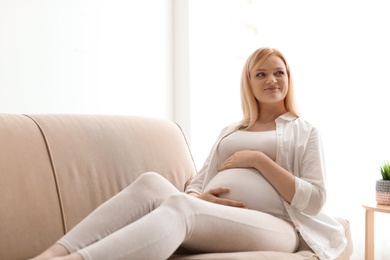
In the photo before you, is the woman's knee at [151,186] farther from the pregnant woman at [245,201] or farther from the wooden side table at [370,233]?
the wooden side table at [370,233]

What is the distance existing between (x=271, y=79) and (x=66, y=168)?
78 cm

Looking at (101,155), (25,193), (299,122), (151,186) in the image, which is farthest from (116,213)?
(299,122)

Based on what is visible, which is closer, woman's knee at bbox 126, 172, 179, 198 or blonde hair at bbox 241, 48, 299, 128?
woman's knee at bbox 126, 172, 179, 198

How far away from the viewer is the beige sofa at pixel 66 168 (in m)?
1.59

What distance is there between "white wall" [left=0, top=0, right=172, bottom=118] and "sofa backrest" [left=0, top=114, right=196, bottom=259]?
2.17 feet

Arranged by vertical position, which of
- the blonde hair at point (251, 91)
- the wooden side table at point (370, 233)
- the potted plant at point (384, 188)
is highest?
the blonde hair at point (251, 91)

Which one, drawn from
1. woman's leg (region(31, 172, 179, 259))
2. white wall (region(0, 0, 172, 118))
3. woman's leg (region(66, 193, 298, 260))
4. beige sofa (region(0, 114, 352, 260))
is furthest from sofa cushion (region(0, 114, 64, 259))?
white wall (region(0, 0, 172, 118))

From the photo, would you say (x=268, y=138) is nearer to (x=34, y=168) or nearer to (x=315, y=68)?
(x=34, y=168)

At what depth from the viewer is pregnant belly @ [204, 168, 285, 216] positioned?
175cm

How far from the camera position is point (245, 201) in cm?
176

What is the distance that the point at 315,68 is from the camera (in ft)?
9.93

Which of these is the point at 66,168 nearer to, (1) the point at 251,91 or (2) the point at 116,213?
A: (2) the point at 116,213

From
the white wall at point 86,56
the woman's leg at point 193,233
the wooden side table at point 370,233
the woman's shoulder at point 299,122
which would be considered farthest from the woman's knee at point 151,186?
the wooden side table at point 370,233

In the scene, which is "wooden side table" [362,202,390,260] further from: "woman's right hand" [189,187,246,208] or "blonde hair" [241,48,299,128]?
"woman's right hand" [189,187,246,208]
